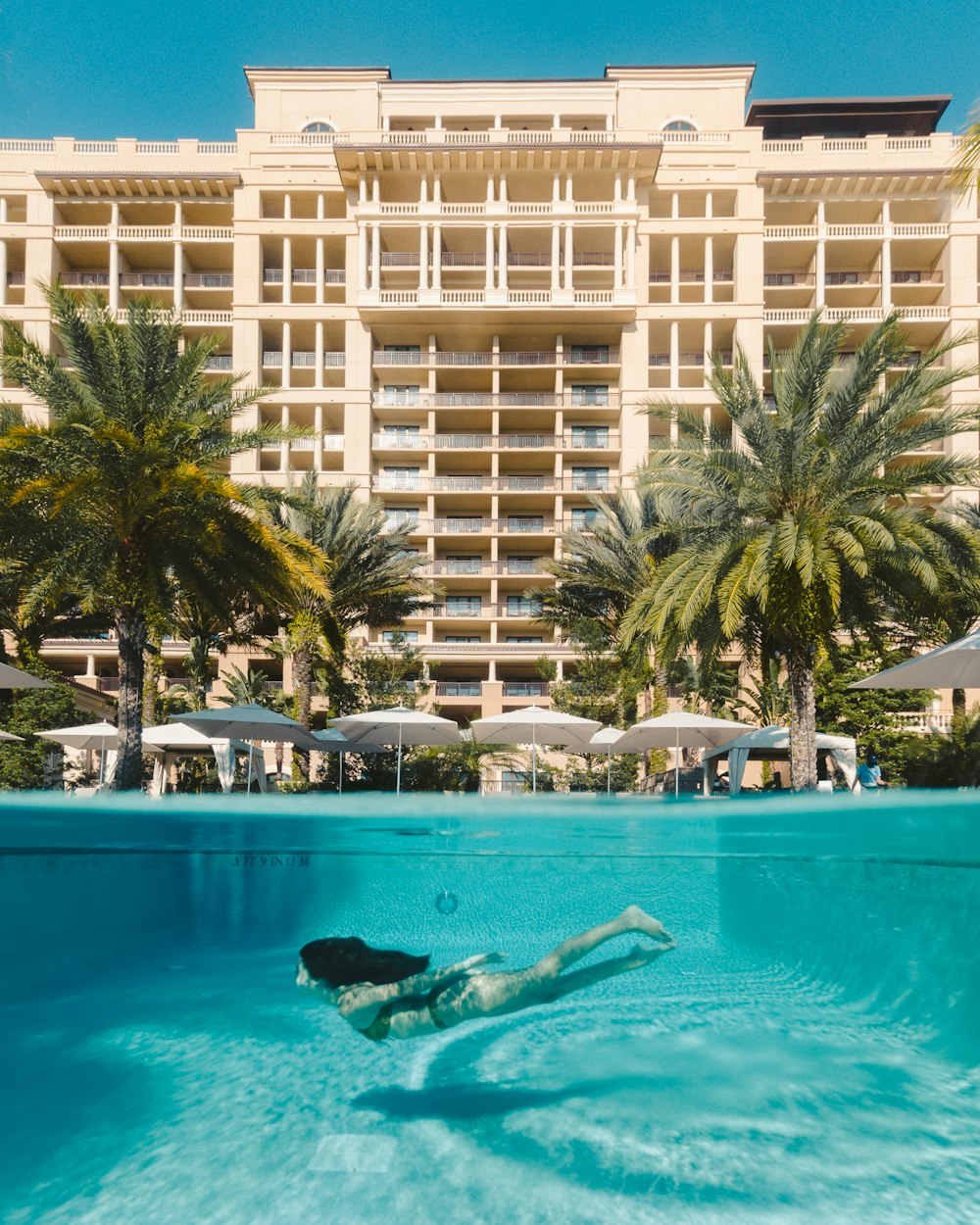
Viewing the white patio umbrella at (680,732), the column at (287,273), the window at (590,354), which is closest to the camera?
the white patio umbrella at (680,732)

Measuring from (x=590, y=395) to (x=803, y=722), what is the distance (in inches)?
1161

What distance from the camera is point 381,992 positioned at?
5773mm

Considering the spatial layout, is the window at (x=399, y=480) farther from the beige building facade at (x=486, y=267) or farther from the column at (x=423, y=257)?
the column at (x=423, y=257)

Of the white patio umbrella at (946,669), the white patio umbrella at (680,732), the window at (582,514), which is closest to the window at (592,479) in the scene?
the window at (582,514)

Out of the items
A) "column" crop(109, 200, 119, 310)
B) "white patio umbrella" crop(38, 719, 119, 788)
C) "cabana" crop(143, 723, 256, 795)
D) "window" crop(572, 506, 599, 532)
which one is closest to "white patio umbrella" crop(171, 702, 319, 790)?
"cabana" crop(143, 723, 256, 795)

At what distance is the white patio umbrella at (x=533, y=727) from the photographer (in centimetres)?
2155

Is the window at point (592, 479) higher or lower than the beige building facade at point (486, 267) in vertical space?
lower

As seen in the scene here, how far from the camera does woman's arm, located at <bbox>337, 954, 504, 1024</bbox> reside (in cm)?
571

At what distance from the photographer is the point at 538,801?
1195 cm

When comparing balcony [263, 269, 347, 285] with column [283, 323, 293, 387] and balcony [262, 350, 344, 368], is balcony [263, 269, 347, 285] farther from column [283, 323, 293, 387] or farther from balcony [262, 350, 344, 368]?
balcony [262, 350, 344, 368]

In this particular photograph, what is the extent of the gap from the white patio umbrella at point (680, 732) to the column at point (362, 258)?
92.2 ft

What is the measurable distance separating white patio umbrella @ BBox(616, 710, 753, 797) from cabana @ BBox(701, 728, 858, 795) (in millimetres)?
252

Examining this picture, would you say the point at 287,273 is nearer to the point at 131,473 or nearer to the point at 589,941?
the point at 131,473

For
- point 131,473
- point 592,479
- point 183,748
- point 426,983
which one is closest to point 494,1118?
point 426,983
